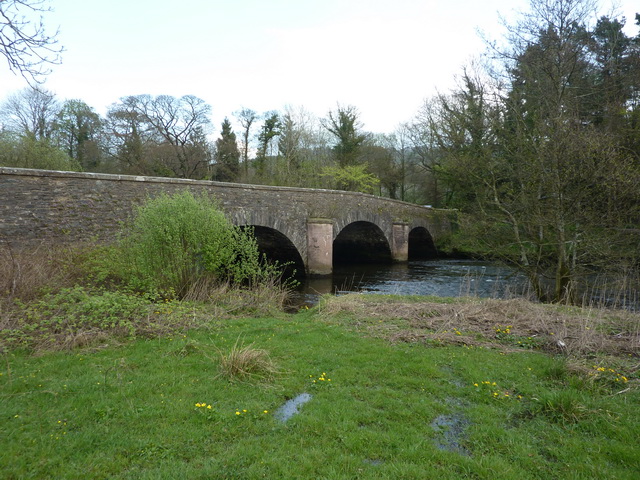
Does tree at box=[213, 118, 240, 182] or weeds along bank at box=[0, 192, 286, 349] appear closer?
weeds along bank at box=[0, 192, 286, 349]

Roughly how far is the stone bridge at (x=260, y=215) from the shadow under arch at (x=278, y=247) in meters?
0.05

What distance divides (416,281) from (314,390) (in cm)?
1200

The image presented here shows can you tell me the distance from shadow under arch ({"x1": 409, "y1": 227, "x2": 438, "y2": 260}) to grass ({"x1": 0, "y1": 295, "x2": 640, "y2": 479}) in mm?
19599

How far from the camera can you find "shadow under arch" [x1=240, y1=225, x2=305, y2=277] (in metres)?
15.6

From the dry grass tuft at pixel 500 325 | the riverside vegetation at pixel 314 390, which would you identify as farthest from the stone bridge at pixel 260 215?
the dry grass tuft at pixel 500 325

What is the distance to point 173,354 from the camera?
16.2 feet

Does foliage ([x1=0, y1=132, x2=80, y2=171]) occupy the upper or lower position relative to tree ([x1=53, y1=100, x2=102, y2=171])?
lower

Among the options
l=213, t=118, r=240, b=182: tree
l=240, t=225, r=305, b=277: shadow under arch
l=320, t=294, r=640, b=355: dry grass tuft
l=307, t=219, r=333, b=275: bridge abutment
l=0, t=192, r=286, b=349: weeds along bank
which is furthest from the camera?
l=213, t=118, r=240, b=182: tree

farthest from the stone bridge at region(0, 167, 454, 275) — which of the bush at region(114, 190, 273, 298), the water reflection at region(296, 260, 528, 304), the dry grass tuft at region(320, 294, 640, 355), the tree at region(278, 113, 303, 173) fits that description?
the tree at region(278, 113, 303, 173)

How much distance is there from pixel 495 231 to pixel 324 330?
7789 mm

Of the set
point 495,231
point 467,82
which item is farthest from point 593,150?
point 467,82

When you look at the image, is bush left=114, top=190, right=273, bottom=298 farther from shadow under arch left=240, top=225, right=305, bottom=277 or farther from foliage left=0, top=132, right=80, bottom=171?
foliage left=0, top=132, right=80, bottom=171

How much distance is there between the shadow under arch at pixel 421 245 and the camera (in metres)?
24.8

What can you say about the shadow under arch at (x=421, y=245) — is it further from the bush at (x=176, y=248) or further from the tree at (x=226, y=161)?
the bush at (x=176, y=248)
